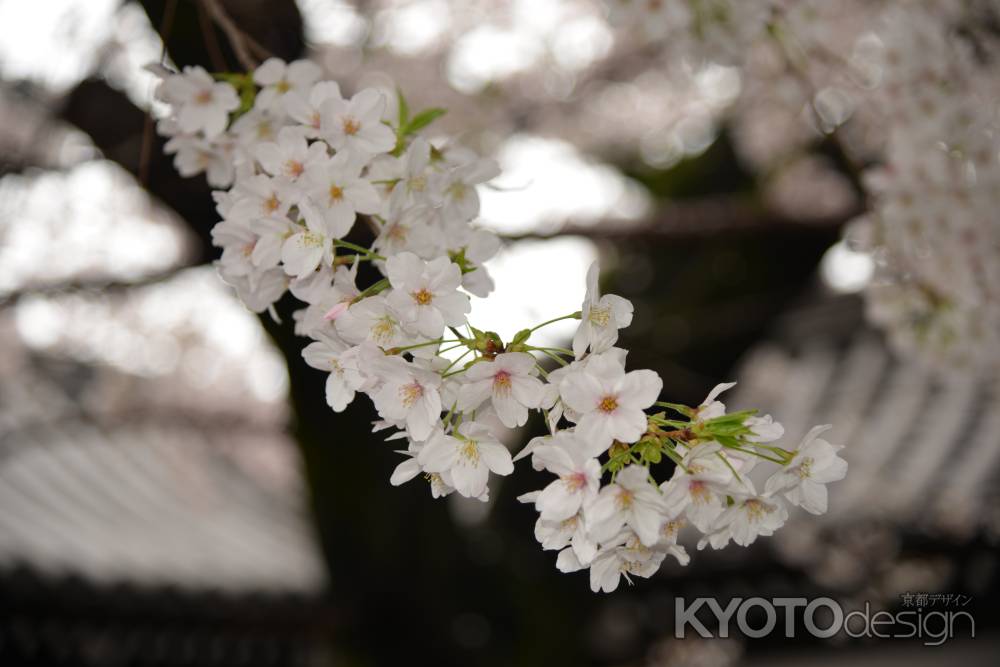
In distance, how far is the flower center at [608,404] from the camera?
0.64 meters

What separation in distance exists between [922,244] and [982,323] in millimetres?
190

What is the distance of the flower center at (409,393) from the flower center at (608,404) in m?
0.16

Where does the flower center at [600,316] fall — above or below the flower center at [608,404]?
above

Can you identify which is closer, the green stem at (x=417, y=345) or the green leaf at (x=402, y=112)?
the green stem at (x=417, y=345)

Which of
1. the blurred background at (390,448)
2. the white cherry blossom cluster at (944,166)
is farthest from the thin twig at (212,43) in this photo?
the white cherry blossom cluster at (944,166)

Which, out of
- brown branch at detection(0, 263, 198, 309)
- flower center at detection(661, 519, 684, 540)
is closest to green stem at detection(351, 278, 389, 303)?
flower center at detection(661, 519, 684, 540)

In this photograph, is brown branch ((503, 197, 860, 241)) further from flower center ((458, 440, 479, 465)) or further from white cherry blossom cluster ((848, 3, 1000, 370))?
flower center ((458, 440, 479, 465))

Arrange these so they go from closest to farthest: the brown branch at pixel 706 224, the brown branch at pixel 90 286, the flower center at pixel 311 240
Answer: the flower center at pixel 311 240 < the brown branch at pixel 90 286 < the brown branch at pixel 706 224

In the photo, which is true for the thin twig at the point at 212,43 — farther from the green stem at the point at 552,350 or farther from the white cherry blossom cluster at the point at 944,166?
the white cherry blossom cluster at the point at 944,166

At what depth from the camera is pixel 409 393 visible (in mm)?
684

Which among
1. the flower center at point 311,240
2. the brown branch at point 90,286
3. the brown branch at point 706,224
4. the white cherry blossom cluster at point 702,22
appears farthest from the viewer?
the brown branch at point 706,224

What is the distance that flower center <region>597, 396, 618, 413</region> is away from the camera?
0.64 meters

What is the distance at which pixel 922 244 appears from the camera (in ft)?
4.80

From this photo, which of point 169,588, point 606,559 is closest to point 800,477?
point 606,559
